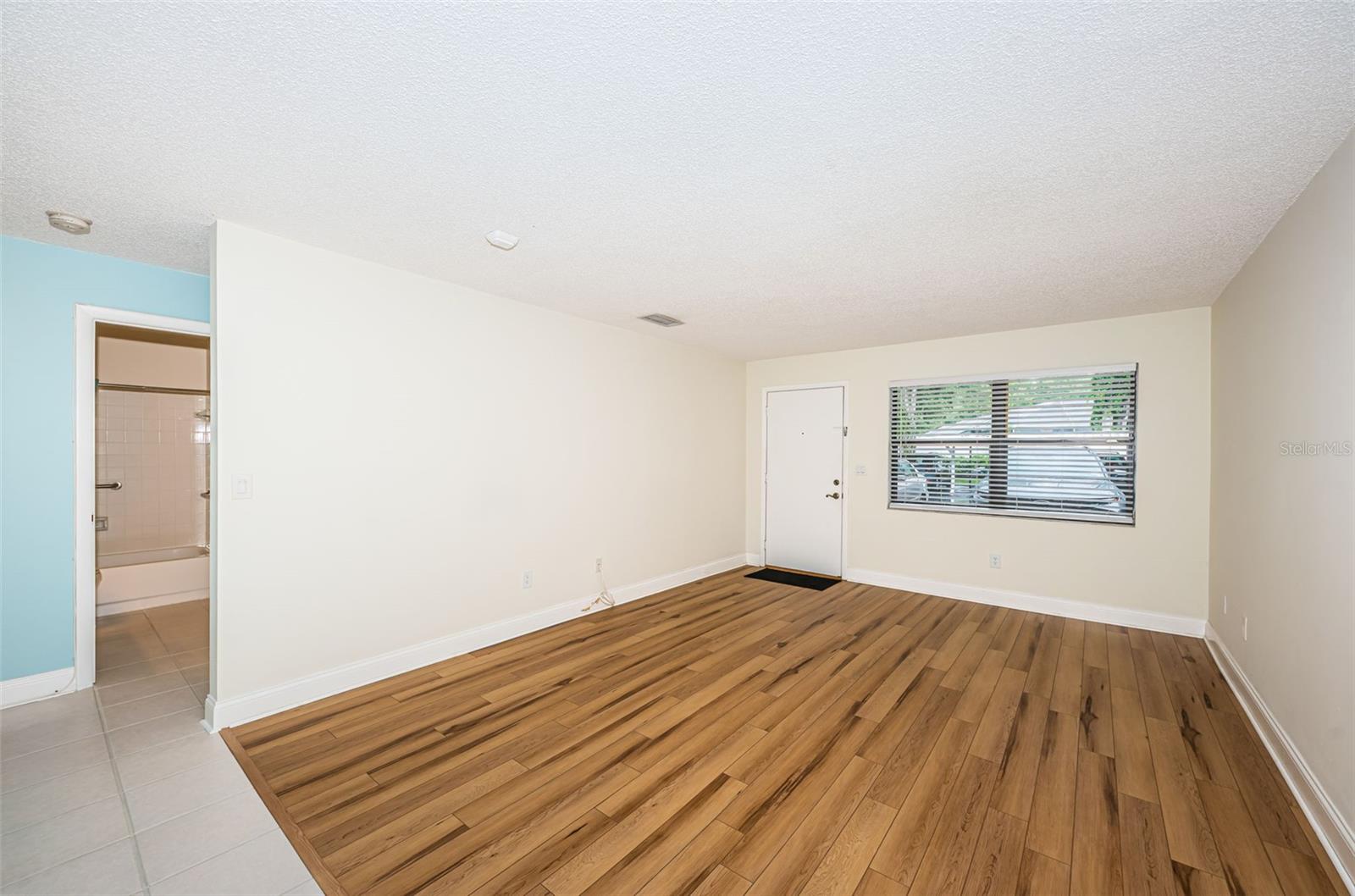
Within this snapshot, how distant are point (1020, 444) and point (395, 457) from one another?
4.92 m

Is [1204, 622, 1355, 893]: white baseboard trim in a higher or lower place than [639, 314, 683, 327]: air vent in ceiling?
lower

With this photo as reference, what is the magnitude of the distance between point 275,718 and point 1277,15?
14.7ft

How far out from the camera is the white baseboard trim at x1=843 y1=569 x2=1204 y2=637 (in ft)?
12.9

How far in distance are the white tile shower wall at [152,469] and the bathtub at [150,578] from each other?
9.1 inches

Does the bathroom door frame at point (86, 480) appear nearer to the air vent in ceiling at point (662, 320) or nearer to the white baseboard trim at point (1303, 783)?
the air vent in ceiling at point (662, 320)

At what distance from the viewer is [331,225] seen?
2.57 m

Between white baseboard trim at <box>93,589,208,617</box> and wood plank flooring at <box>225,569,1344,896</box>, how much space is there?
3.23 meters

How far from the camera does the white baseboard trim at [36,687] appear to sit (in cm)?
273

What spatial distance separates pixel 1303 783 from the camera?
6.53ft

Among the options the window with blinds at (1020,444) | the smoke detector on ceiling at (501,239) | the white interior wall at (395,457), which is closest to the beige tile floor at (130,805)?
the white interior wall at (395,457)

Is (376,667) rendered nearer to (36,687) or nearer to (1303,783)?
(36,687)

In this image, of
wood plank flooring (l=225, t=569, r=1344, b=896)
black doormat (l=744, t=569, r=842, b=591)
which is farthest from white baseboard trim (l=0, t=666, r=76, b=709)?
black doormat (l=744, t=569, r=842, b=591)

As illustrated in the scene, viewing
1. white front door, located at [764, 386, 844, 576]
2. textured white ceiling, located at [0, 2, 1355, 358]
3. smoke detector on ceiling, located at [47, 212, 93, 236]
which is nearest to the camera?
textured white ceiling, located at [0, 2, 1355, 358]

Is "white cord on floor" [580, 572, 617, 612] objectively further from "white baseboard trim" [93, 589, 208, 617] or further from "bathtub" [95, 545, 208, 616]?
"white baseboard trim" [93, 589, 208, 617]
